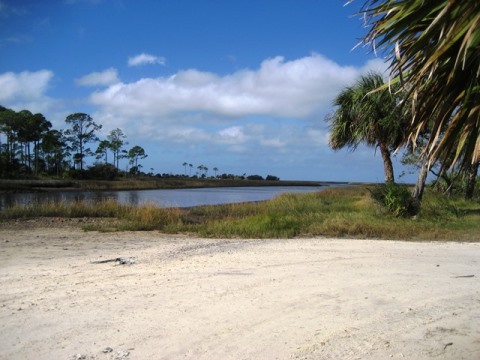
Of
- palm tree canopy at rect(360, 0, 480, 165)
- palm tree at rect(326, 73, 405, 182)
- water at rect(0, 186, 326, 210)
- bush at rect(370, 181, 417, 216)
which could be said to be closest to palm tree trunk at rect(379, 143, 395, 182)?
palm tree at rect(326, 73, 405, 182)

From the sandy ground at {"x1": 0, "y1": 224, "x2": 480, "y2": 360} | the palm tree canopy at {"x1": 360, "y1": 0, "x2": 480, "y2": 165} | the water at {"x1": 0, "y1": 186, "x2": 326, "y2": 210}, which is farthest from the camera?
the water at {"x1": 0, "y1": 186, "x2": 326, "y2": 210}

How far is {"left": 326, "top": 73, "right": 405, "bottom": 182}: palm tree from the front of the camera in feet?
61.0

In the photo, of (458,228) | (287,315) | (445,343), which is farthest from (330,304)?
(458,228)

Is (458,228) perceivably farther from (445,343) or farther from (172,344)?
(172,344)

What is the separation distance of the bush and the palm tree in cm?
253

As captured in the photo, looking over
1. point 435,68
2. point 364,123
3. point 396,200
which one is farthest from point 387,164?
point 435,68

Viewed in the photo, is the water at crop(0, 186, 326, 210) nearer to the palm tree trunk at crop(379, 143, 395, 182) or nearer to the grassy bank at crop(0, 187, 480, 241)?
the grassy bank at crop(0, 187, 480, 241)

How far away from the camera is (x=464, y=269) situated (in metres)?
8.01

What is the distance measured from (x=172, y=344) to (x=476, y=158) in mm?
3319

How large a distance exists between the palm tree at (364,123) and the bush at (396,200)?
2.53 m

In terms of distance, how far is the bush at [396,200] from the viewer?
16.2 metres

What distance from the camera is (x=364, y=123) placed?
19.4 metres

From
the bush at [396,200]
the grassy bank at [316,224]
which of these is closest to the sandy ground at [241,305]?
the grassy bank at [316,224]

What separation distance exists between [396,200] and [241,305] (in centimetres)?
1182
